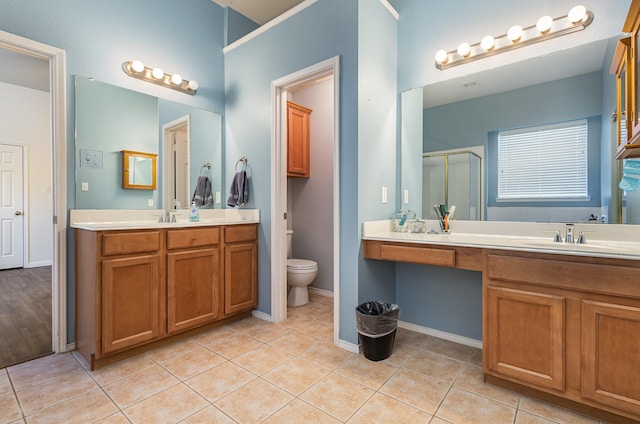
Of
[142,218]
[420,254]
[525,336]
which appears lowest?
[525,336]

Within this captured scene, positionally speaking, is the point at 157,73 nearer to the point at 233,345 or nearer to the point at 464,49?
the point at 233,345

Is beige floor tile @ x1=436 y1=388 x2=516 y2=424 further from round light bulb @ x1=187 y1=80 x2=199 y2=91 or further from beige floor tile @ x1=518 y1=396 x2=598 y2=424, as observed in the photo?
round light bulb @ x1=187 y1=80 x2=199 y2=91

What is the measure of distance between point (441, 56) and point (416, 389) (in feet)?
7.24

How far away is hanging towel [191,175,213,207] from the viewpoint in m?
2.94

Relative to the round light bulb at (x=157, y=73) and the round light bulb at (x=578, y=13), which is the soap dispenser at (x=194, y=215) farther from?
the round light bulb at (x=578, y=13)

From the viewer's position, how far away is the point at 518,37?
2.00 meters

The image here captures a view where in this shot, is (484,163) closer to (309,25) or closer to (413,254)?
(413,254)

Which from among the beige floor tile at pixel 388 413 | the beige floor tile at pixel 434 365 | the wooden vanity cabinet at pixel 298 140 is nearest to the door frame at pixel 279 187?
the wooden vanity cabinet at pixel 298 140

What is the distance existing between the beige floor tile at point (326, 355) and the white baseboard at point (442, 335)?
671 mm

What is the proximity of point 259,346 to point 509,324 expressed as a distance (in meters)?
1.63

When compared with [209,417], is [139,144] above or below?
above

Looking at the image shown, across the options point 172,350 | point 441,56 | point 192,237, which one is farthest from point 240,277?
point 441,56

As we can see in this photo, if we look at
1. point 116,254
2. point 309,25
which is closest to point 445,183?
point 309,25

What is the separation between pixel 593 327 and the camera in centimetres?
145
